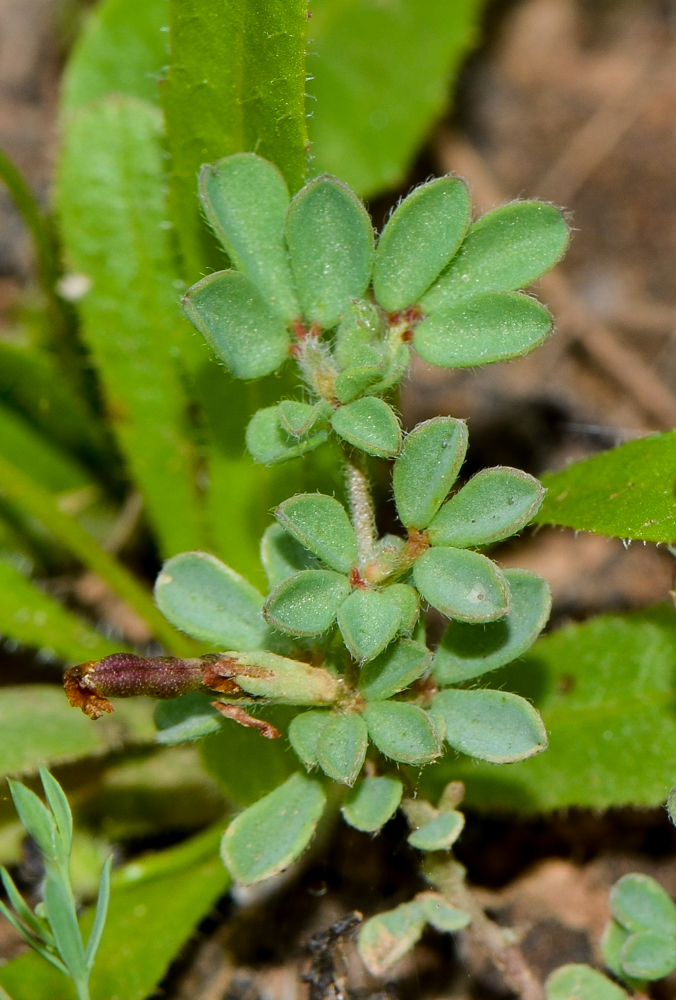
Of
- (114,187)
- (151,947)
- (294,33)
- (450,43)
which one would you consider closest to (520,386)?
(450,43)

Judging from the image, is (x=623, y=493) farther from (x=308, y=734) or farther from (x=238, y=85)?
(x=238, y=85)

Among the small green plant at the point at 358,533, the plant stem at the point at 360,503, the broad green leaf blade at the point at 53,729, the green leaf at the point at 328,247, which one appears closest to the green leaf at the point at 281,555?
the small green plant at the point at 358,533

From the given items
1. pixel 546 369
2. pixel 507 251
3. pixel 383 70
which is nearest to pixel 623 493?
pixel 507 251

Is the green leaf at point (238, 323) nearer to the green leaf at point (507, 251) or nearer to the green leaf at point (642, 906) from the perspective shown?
the green leaf at point (507, 251)

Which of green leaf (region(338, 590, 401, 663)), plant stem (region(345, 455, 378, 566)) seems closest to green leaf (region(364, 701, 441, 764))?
green leaf (region(338, 590, 401, 663))

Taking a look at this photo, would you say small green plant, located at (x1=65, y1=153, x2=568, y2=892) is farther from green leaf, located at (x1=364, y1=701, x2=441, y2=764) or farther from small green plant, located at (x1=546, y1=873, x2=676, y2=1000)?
small green plant, located at (x1=546, y1=873, x2=676, y2=1000)

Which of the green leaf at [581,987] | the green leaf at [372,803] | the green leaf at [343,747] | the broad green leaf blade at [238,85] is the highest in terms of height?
the broad green leaf blade at [238,85]
